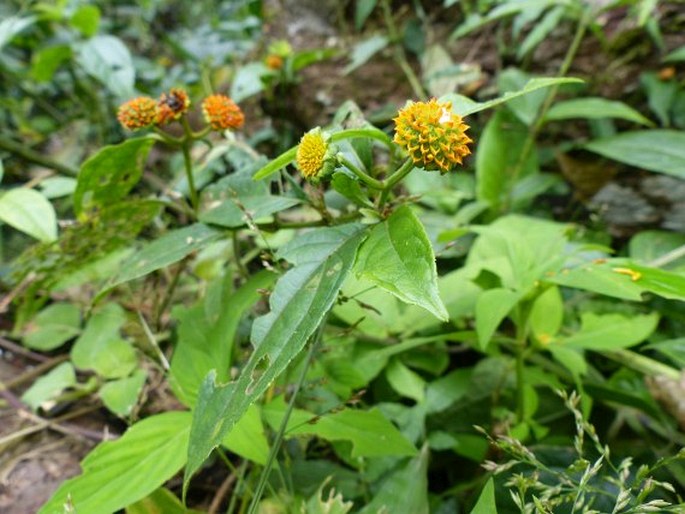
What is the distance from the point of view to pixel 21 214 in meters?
1.00

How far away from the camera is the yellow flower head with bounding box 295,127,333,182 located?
556mm

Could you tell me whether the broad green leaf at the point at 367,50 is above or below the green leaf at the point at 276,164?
below

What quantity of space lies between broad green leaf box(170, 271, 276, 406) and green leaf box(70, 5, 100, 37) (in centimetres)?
121

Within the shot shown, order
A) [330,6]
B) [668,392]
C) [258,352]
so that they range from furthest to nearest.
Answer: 1. [330,6]
2. [668,392]
3. [258,352]

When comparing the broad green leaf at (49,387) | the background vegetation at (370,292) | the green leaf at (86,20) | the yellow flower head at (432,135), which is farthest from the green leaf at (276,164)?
the green leaf at (86,20)

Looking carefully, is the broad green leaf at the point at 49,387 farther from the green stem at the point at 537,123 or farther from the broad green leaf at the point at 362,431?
the green stem at the point at 537,123

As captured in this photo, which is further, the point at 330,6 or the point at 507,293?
the point at 330,6

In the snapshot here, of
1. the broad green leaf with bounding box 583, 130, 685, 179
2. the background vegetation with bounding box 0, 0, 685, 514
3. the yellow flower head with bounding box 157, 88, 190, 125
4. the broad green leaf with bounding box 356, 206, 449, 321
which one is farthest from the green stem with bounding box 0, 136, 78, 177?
the broad green leaf with bounding box 583, 130, 685, 179

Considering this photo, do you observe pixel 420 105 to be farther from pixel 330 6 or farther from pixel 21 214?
pixel 330 6

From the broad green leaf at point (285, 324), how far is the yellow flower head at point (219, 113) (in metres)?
0.34

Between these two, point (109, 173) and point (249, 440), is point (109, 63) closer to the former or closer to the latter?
point (109, 173)

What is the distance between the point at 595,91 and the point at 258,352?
1.36 m

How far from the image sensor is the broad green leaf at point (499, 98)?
512mm

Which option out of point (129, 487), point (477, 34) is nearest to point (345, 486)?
point (129, 487)
